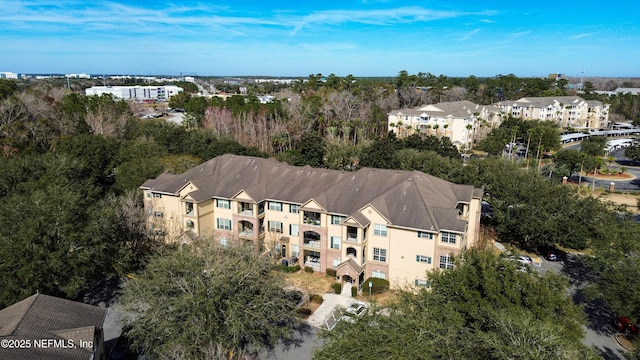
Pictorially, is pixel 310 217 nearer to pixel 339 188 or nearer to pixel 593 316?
pixel 339 188

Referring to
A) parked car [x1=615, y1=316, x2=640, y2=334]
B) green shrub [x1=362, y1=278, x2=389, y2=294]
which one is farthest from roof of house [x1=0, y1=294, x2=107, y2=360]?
parked car [x1=615, y1=316, x2=640, y2=334]

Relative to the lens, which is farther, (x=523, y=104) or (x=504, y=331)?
(x=523, y=104)

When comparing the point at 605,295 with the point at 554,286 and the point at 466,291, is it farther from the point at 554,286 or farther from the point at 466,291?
the point at 466,291

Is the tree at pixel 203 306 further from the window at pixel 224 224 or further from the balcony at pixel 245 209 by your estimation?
the window at pixel 224 224

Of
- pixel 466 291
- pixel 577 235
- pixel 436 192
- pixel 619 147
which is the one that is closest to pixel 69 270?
pixel 466 291

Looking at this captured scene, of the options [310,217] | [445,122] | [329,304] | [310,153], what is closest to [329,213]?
[310,217]

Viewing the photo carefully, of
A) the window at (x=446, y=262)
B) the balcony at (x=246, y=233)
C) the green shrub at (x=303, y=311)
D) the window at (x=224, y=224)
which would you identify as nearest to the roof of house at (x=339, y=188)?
the window at (x=446, y=262)
